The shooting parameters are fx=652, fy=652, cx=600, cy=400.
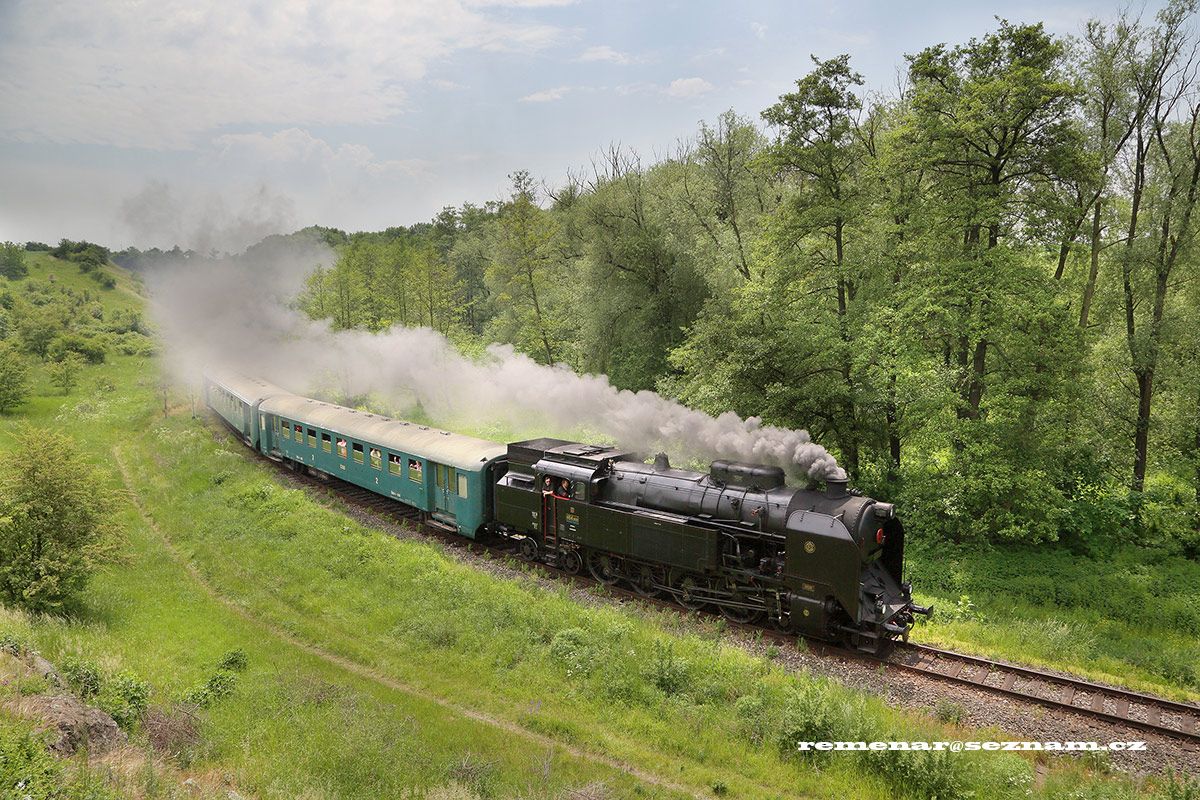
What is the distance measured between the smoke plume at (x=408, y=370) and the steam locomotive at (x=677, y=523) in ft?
3.50

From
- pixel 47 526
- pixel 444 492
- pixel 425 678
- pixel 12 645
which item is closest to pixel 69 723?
pixel 12 645

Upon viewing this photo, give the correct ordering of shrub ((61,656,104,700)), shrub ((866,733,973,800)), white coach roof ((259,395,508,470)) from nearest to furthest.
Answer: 1. shrub ((866,733,973,800))
2. shrub ((61,656,104,700))
3. white coach roof ((259,395,508,470))

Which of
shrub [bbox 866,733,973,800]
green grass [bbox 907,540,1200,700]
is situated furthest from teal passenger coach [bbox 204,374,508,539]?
shrub [bbox 866,733,973,800]

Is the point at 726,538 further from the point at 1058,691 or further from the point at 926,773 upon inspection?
the point at 1058,691

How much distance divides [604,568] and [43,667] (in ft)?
35.6

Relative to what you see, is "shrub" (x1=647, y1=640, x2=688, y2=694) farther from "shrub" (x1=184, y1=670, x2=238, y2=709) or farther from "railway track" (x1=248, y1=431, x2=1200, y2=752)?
"shrub" (x1=184, y1=670, x2=238, y2=709)

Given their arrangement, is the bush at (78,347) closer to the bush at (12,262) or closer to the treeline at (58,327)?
the treeline at (58,327)

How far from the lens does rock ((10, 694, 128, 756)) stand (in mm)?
8086

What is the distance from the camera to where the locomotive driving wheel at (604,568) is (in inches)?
640

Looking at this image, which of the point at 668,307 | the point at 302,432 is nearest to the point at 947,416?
the point at 668,307

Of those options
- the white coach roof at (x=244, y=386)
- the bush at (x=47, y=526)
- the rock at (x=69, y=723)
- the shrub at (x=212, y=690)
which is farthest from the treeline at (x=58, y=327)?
the rock at (x=69, y=723)

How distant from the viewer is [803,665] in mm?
12156

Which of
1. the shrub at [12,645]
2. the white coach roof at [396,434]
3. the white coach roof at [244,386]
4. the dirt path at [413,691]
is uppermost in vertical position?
the white coach roof at [244,386]

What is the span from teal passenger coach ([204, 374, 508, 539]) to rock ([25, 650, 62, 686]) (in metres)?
9.84
